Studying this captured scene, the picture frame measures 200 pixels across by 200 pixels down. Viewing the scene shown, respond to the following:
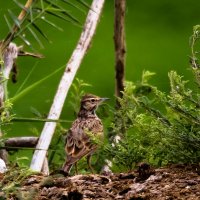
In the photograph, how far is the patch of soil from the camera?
494 cm

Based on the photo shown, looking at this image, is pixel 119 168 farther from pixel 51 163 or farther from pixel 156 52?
pixel 156 52

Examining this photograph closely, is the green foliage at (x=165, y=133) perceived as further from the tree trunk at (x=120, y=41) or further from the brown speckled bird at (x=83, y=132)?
the tree trunk at (x=120, y=41)

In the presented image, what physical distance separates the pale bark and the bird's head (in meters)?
0.64

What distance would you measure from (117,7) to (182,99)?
204 centimetres

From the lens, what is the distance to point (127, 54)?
338 inches

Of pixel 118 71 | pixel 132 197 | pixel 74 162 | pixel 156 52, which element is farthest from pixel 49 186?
pixel 156 52

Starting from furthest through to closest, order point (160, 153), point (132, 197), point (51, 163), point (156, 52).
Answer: point (156, 52) < point (51, 163) < point (160, 153) < point (132, 197)

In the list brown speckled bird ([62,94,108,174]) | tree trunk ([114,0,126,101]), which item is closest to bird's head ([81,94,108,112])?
brown speckled bird ([62,94,108,174])

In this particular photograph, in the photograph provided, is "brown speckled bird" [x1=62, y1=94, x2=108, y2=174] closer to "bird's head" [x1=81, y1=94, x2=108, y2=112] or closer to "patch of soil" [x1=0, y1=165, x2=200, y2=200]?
"bird's head" [x1=81, y1=94, x2=108, y2=112]

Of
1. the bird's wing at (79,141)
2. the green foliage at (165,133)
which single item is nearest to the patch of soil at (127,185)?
the green foliage at (165,133)

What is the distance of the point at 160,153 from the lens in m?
5.41

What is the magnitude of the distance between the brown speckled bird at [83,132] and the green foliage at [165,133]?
0.91 m

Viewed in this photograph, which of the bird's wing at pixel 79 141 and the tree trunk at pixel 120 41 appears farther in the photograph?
the tree trunk at pixel 120 41

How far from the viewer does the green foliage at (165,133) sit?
5.16m
